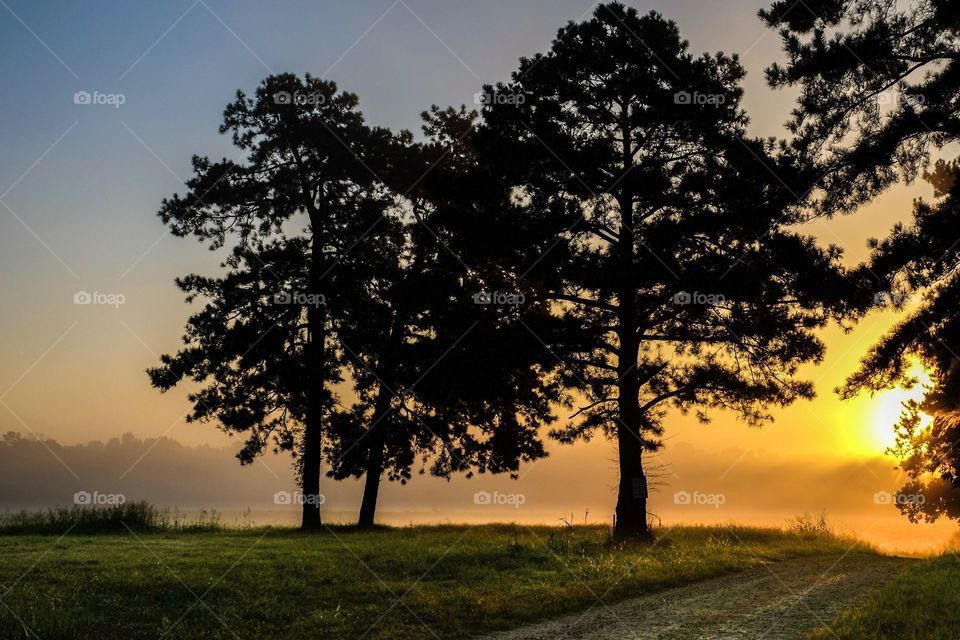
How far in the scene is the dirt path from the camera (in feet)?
34.5

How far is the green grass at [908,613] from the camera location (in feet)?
32.0

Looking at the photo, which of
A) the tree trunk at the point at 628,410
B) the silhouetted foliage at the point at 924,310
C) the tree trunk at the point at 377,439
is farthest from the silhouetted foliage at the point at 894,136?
the tree trunk at the point at 377,439

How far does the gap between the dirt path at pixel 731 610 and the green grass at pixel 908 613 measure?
0.43m

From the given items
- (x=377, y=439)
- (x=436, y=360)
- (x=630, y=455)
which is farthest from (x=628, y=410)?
(x=377, y=439)

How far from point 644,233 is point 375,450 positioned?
13.4 m

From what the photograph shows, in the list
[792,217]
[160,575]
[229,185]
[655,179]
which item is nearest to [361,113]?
[229,185]

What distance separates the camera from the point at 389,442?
28031 millimetres

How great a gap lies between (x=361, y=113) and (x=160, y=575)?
20742 millimetres

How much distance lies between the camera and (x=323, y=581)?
550 inches

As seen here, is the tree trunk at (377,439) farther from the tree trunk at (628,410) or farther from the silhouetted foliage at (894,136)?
the silhouetted foliage at (894,136)

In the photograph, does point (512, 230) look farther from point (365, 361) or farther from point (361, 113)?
point (361, 113)

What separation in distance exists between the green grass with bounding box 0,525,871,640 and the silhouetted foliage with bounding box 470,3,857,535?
4.35 m

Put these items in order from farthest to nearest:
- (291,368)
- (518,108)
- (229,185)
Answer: (229,185) < (291,368) < (518,108)

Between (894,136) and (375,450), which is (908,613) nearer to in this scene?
(894,136)
